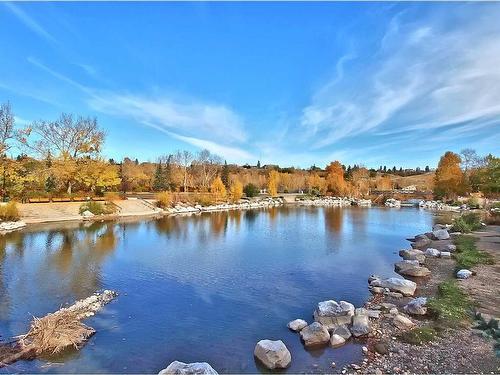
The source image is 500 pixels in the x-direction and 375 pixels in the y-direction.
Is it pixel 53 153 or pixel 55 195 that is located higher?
pixel 53 153

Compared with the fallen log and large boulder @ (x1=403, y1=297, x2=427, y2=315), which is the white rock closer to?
large boulder @ (x1=403, y1=297, x2=427, y2=315)

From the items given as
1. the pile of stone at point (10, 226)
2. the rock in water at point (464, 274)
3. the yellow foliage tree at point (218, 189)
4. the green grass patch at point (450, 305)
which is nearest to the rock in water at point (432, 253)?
the rock in water at point (464, 274)

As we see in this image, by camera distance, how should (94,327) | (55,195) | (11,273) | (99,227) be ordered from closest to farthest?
(94,327)
(11,273)
(99,227)
(55,195)

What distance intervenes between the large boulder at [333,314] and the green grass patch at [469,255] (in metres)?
7.59

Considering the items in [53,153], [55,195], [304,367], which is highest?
[53,153]

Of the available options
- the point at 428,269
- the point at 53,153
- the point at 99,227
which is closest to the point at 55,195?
the point at 53,153

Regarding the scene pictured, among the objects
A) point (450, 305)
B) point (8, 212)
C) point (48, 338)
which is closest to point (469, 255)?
point (450, 305)

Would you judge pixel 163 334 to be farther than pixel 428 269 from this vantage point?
No

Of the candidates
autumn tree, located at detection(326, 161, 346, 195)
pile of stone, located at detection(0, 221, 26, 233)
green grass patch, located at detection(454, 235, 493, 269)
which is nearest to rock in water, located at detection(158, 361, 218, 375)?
green grass patch, located at detection(454, 235, 493, 269)

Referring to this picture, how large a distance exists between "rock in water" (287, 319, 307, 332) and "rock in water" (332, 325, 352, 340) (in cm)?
76

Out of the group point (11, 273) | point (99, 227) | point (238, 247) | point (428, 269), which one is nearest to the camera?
point (11, 273)

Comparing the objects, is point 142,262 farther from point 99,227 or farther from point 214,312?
point 99,227

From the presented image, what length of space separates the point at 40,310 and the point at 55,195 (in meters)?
29.3

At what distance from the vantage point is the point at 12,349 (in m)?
7.61
